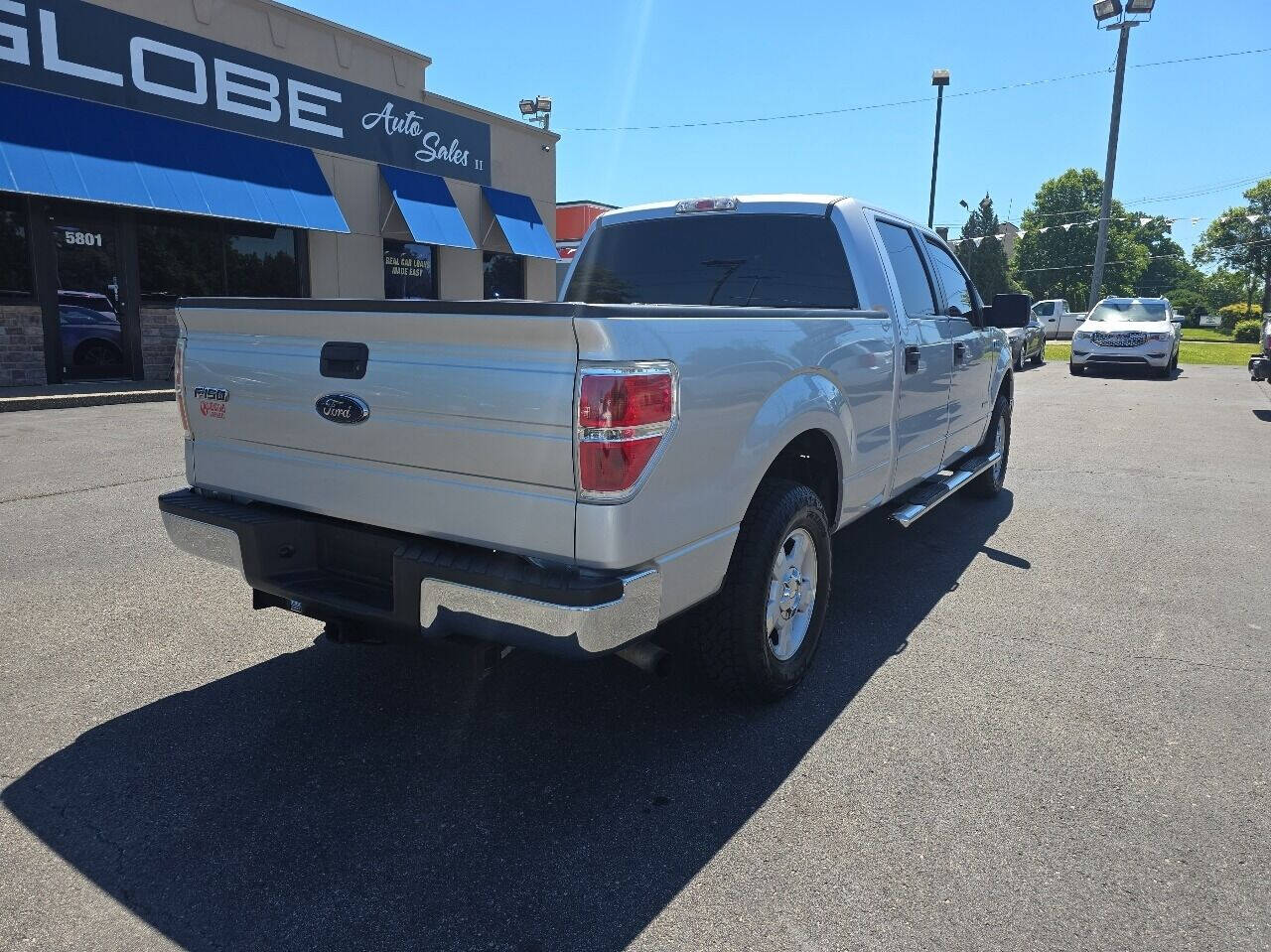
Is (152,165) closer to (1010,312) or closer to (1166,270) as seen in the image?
(1010,312)

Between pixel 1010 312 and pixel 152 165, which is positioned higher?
pixel 152 165

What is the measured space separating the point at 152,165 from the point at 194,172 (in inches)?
25.6

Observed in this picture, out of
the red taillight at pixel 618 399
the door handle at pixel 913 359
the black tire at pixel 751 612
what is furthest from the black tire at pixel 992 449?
the red taillight at pixel 618 399

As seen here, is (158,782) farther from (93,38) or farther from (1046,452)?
(93,38)

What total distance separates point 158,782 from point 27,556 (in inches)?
116

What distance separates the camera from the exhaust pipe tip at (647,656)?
2.74m

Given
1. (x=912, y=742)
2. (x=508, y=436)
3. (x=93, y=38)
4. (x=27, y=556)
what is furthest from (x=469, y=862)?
(x=93, y=38)

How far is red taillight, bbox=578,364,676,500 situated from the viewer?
233cm

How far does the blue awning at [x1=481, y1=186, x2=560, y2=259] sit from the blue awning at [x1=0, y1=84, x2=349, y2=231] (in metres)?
4.55

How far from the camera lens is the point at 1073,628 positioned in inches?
168

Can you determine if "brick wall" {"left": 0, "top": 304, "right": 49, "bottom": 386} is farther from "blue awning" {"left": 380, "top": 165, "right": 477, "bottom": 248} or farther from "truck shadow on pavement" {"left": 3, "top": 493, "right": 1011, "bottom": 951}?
"truck shadow on pavement" {"left": 3, "top": 493, "right": 1011, "bottom": 951}

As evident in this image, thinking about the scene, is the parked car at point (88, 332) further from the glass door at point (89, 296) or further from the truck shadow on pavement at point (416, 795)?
the truck shadow on pavement at point (416, 795)

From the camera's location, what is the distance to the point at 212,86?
45.2ft

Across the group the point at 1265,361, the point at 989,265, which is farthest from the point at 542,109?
the point at 989,265
